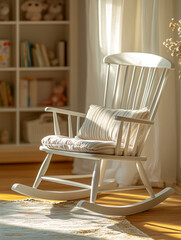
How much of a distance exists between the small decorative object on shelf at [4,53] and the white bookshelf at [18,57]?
0.20ft

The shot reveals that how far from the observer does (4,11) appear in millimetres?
4590

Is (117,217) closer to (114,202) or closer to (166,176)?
(114,202)

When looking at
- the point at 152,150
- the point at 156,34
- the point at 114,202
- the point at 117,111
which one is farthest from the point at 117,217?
the point at 156,34

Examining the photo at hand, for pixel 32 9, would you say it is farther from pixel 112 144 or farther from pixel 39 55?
pixel 112 144

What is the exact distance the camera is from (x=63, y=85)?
15.9 feet

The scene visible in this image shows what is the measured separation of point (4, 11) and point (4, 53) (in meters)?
0.38

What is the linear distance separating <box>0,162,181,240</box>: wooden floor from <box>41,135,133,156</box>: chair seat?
39cm

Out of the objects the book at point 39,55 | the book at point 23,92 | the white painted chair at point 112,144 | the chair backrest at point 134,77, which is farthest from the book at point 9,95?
the white painted chair at point 112,144

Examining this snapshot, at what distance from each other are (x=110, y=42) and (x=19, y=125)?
4.71ft

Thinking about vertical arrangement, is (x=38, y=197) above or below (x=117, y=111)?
below

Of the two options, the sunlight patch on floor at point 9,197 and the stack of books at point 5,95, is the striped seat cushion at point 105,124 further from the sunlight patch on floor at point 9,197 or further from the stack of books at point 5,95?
the stack of books at point 5,95

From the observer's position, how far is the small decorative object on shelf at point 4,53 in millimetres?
4648

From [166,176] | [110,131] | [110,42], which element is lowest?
[166,176]

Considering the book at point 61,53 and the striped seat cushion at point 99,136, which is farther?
the book at point 61,53
